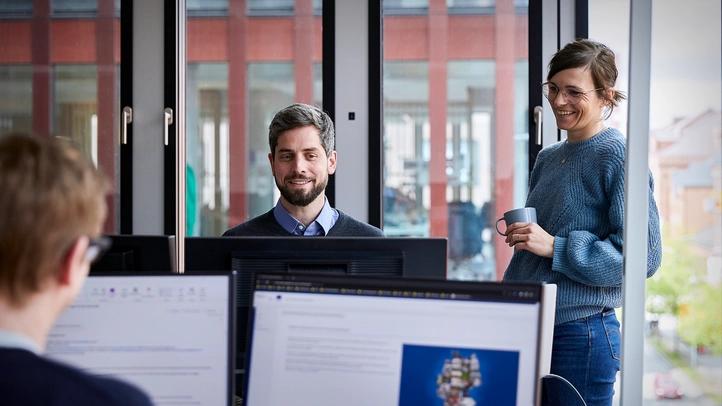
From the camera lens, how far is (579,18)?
337 cm

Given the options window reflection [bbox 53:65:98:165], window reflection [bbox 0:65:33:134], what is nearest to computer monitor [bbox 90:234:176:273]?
window reflection [bbox 53:65:98:165]

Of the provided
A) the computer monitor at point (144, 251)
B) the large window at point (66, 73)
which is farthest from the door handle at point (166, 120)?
the computer monitor at point (144, 251)

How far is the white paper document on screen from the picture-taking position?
3.89 ft

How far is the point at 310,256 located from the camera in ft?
5.06

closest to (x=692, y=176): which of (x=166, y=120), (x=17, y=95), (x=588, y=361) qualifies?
(x=588, y=361)

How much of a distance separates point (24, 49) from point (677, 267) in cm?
341

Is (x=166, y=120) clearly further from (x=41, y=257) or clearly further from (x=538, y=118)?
(x=41, y=257)

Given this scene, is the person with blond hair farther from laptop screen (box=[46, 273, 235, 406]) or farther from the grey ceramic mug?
the grey ceramic mug

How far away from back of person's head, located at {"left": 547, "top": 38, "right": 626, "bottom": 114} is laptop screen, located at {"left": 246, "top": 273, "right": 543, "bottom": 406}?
1024 millimetres

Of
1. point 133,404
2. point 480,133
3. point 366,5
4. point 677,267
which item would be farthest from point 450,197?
point 133,404

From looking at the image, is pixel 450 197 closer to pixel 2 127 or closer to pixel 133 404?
pixel 2 127

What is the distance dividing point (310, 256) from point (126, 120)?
2436 millimetres

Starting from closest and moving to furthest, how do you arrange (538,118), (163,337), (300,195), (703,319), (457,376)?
1. (457,376)
2. (163,337)
3. (703,319)
4. (300,195)
5. (538,118)

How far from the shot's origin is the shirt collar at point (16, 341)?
79 centimetres
